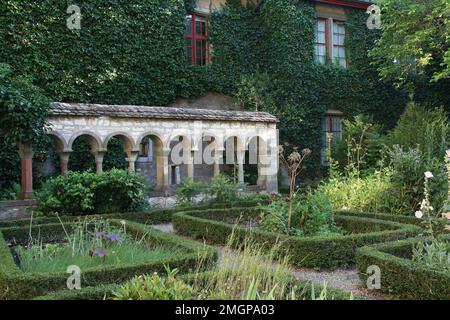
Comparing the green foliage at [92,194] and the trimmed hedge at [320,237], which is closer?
the trimmed hedge at [320,237]

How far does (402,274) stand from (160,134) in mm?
7658

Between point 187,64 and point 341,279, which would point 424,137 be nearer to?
point 341,279

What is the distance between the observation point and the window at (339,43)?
17750 millimetres

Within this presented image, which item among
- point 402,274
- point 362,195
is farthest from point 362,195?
point 402,274

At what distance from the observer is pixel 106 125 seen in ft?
34.3

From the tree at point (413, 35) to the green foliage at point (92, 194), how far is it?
936 centimetres

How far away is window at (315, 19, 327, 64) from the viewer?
17392mm

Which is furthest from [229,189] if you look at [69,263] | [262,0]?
[262,0]

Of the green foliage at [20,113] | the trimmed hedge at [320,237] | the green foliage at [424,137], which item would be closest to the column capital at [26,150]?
Answer: the green foliage at [20,113]

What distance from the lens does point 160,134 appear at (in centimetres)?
1117

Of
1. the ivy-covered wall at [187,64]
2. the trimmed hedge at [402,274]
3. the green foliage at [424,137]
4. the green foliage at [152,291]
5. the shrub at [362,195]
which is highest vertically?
the ivy-covered wall at [187,64]

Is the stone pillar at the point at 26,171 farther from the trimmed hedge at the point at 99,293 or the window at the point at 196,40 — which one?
the window at the point at 196,40

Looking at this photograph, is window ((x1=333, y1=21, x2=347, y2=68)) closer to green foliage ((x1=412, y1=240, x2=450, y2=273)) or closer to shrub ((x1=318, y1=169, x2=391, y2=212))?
shrub ((x1=318, y1=169, x2=391, y2=212))

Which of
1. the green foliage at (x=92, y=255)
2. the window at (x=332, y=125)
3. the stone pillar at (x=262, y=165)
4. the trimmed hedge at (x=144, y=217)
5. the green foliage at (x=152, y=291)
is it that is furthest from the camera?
the window at (x=332, y=125)
